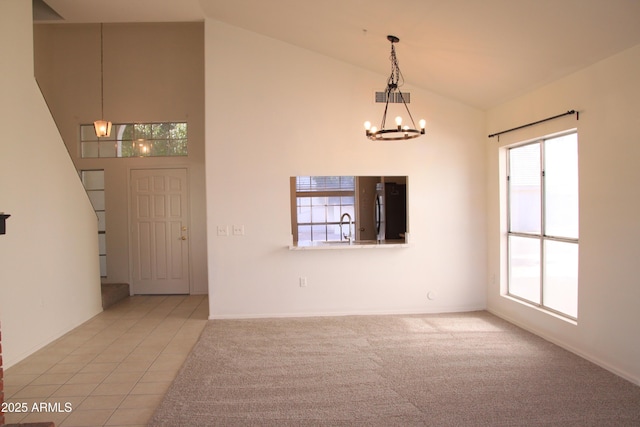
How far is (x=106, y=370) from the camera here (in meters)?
3.52

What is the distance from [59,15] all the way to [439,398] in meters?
5.61

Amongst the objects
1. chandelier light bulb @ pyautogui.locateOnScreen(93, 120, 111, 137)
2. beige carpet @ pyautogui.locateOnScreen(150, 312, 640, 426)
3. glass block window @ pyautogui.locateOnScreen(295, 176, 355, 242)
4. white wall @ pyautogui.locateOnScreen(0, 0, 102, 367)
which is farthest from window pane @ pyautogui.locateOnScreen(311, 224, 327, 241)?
chandelier light bulb @ pyautogui.locateOnScreen(93, 120, 111, 137)

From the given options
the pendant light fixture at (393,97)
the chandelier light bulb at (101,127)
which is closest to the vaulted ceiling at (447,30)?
the pendant light fixture at (393,97)

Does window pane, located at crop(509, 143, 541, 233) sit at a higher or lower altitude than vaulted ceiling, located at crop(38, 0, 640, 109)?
lower

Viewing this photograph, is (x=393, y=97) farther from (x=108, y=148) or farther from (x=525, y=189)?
(x=108, y=148)

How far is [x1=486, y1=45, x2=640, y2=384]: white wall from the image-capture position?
10.1 ft

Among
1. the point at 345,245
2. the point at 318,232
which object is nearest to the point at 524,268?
the point at 345,245

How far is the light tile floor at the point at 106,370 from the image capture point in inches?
110

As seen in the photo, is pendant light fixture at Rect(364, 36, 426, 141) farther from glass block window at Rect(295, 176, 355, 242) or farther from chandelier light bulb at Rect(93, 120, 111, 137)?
chandelier light bulb at Rect(93, 120, 111, 137)

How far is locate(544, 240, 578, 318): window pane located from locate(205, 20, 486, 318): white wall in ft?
3.61

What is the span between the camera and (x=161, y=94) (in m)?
6.50

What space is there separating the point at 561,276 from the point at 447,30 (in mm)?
2532

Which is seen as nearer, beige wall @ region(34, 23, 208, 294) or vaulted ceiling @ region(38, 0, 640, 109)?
vaulted ceiling @ region(38, 0, 640, 109)

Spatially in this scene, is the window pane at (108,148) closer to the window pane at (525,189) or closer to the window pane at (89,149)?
the window pane at (89,149)
